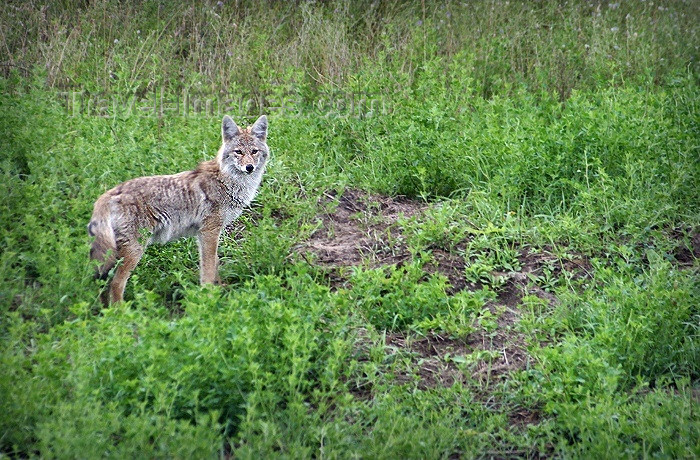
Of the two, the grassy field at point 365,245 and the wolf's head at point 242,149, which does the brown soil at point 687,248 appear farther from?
the wolf's head at point 242,149

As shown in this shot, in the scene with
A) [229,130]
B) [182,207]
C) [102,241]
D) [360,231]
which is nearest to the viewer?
[102,241]

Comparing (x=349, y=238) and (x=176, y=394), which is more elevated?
(x=176, y=394)

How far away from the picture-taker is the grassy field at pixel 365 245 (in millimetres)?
4500

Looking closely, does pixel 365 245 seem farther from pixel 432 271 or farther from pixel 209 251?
pixel 209 251

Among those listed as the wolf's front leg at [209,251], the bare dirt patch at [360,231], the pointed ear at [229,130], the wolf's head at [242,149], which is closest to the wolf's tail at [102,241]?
the wolf's front leg at [209,251]

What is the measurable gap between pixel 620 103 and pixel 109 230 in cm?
554

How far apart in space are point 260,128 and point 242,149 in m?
0.38

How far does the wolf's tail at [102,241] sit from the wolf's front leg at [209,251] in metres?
0.75

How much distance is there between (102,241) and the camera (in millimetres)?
5902

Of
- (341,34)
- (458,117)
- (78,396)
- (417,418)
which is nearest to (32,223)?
(78,396)

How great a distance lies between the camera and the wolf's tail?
5.88 m

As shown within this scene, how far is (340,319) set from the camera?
5309mm

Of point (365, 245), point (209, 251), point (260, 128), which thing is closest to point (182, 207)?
point (209, 251)

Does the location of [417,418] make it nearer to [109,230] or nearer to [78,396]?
[78,396]
